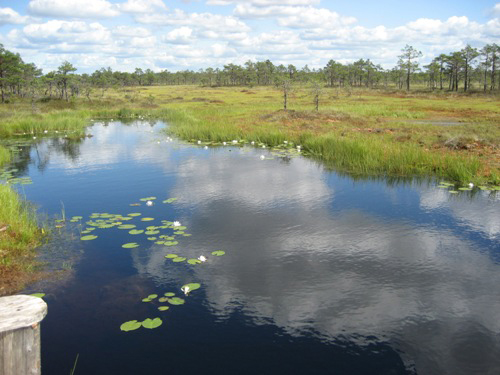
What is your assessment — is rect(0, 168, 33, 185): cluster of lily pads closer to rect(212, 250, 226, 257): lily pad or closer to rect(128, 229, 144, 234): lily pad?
rect(128, 229, 144, 234): lily pad

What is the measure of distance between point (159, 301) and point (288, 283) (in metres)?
2.60

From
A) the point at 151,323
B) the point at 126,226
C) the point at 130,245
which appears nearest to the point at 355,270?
the point at 151,323

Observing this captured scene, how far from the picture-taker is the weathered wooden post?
9.16 ft

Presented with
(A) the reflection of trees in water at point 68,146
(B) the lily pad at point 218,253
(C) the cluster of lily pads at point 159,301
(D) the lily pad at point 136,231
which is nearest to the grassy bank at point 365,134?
(A) the reflection of trees in water at point 68,146

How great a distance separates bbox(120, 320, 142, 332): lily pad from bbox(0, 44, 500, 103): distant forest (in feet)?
138

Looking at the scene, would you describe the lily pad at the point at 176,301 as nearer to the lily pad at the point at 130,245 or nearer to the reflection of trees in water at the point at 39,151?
the lily pad at the point at 130,245

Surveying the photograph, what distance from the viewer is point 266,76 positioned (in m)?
121

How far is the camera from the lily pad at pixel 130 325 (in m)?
6.54

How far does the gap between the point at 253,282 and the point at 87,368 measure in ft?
11.4

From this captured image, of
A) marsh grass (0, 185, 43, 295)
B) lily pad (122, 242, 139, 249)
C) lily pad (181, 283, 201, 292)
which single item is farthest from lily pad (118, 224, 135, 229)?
lily pad (181, 283, 201, 292)

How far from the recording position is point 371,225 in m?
11.4

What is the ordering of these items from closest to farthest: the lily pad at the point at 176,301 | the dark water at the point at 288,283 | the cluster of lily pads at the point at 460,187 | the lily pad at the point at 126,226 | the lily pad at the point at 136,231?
the dark water at the point at 288,283
the lily pad at the point at 176,301
the lily pad at the point at 136,231
the lily pad at the point at 126,226
the cluster of lily pads at the point at 460,187

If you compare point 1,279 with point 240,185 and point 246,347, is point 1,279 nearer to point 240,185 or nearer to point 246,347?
point 246,347

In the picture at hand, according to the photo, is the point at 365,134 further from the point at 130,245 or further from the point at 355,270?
the point at 130,245
